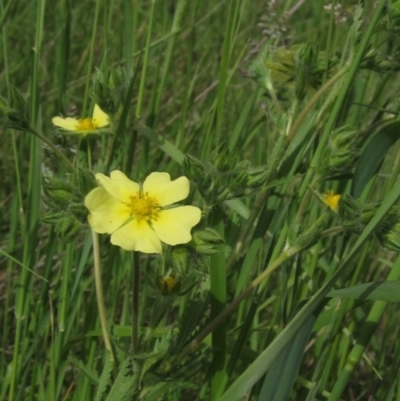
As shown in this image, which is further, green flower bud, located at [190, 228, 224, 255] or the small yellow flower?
the small yellow flower

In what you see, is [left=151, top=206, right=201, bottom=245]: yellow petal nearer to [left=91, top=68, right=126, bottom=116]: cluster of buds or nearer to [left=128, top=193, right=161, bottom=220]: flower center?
[left=128, top=193, right=161, bottom=220]: flower center

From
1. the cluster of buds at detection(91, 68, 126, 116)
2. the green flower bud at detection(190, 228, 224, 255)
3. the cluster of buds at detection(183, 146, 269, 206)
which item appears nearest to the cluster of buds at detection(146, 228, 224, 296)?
the green flower bud at detection(190, 228, 224, 255)

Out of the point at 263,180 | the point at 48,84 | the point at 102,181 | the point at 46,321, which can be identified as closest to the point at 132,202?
the point at 102,181

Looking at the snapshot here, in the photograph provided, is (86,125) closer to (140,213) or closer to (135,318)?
(140,213)

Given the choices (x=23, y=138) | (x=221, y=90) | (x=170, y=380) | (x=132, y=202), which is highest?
A: (x=221, y=90)

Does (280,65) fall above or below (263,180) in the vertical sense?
above

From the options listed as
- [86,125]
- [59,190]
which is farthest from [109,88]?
[59,190]

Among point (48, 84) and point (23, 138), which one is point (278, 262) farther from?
point (48, 84)
